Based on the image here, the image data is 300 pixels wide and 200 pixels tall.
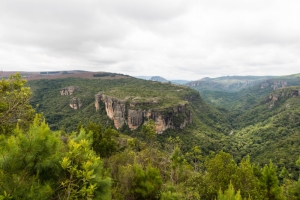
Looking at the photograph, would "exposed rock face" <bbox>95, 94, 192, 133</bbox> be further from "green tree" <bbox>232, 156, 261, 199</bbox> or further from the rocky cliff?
the rocky cliff

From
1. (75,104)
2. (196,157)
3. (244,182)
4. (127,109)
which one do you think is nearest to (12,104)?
(244,182)

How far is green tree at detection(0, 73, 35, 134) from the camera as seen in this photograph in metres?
12.2

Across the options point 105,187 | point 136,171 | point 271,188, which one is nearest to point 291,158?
point 271,188

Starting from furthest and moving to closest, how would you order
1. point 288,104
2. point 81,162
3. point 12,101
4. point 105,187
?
1. point 288,104
2. point 12,101
3. point 105,187
4. point 81,162

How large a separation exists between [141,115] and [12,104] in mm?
73175

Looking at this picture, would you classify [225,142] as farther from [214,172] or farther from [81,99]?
[81,99]

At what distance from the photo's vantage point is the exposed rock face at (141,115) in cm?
8438

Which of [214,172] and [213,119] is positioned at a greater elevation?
[214,172]

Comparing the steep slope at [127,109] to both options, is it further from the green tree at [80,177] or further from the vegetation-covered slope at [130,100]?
the green tree at [80,177]

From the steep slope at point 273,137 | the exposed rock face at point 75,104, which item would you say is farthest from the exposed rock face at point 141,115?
the exposed rock face at point 75,104

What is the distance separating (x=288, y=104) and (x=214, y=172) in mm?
140885

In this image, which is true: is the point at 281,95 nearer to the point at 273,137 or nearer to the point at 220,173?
the point at 273,137

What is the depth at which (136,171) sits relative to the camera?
17.3 m

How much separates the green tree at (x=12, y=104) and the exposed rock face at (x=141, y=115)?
7120cm
